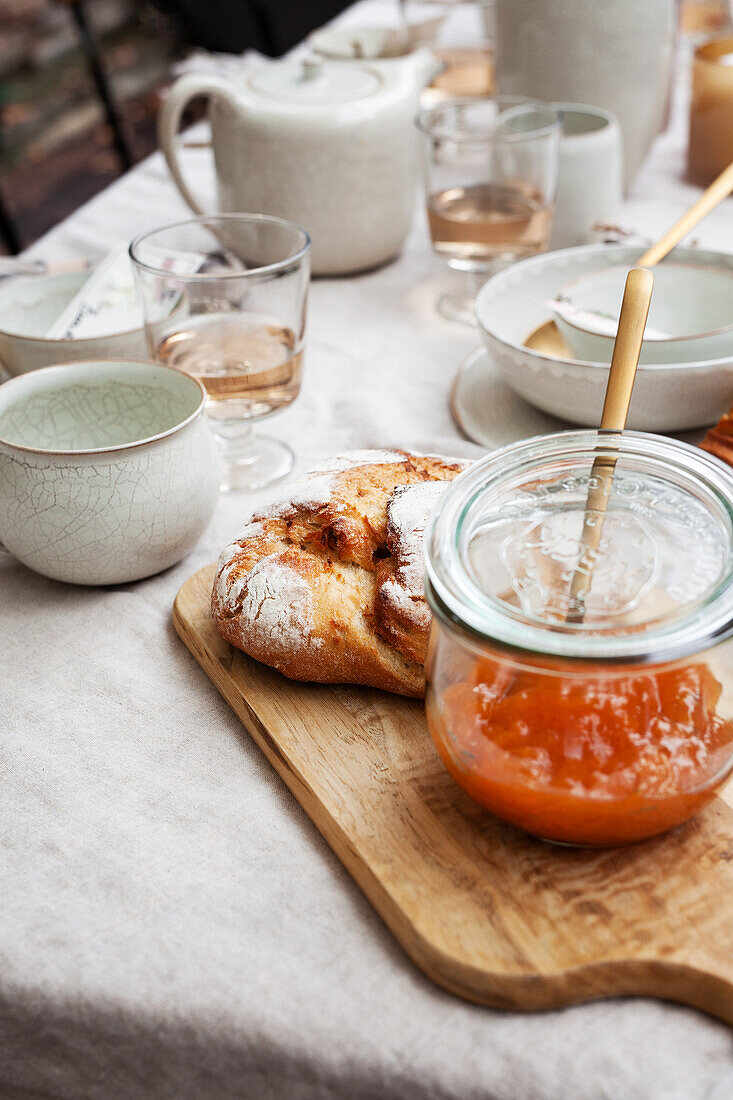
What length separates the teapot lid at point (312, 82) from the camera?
3.20 feet

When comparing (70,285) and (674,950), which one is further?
(70,285)

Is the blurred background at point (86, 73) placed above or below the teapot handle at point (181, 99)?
below

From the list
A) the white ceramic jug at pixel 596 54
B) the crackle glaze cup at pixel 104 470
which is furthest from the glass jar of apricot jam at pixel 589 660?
the white ceramic jug at pixel 596 54

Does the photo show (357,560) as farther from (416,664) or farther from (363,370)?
(363,370)

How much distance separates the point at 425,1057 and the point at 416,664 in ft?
→ 0.64

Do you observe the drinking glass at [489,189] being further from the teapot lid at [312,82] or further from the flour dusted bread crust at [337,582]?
the flour dusted bread crust at [337,582]

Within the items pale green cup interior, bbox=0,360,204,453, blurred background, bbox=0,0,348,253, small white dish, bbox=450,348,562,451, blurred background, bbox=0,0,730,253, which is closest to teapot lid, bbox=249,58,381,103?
small white dish, bbox=450,348,562,451

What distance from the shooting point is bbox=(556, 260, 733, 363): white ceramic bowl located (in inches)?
30.3

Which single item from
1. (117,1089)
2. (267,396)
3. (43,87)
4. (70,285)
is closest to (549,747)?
(117,1089)

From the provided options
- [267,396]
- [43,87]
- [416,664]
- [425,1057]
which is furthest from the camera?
[43,87]

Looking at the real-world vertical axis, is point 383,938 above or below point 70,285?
below

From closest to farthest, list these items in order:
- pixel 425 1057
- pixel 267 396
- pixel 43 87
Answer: pixel 425 1057, pixel 267 396, pixel 43 87

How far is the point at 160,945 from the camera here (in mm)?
435

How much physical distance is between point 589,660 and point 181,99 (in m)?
0.78
